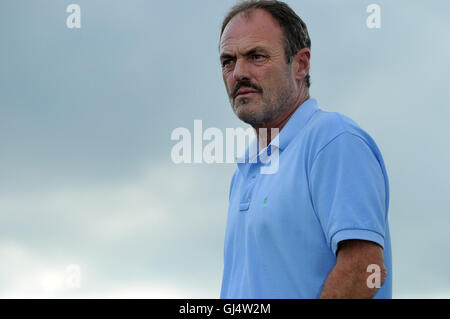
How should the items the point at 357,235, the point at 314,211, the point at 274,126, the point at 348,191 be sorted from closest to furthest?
the point at 357,235, the point at 348,191, the point at 314,211, the point at 274,126

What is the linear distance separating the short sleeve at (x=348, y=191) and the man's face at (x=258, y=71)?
0.89m

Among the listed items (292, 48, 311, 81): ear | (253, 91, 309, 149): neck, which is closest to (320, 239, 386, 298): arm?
(253, 91, 309, 149): neck

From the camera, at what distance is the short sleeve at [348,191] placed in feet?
9.26

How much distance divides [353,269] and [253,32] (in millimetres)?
1866

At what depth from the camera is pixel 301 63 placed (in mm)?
4152

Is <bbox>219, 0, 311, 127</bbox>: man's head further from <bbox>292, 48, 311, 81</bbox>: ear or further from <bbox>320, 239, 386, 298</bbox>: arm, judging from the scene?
<bbox>320, 239, 386, 298</bbox>: arm

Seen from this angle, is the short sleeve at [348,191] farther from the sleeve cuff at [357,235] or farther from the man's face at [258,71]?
the man's face at [258,71]

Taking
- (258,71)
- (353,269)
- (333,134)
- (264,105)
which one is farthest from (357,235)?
(258,71)

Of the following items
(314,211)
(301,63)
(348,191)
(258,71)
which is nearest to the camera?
(348,191)

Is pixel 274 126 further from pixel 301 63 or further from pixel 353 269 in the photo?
pixel 353 269

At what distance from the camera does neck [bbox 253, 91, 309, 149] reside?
12.9 ft

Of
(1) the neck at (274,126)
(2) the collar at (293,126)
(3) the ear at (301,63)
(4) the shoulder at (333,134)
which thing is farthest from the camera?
(3) the ear at (301,63)

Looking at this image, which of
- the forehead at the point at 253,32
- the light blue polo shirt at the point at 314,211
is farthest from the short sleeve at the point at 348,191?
the forehead at the point at 253,32

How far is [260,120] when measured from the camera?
12.9 feet
